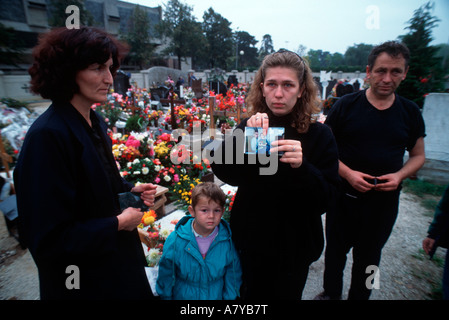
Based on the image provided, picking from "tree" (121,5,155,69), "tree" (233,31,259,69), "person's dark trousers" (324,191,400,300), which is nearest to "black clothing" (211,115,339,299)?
"person's dark trousers" (324,191,400,300)

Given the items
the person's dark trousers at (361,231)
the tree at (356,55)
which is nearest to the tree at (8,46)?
the person's dark trousers at (361,231)

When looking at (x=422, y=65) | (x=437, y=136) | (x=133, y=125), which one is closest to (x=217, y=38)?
(x=133, y=125)

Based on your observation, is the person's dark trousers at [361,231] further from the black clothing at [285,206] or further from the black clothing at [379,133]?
the black clothing at [285,206]

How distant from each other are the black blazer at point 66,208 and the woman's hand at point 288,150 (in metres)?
0.81

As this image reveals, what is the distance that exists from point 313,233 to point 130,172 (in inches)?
136

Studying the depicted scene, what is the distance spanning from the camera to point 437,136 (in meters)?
5.02

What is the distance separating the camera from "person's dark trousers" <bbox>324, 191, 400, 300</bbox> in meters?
1.97

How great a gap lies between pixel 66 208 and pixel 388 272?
3.36 m

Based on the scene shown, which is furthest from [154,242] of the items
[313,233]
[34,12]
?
[34,12]

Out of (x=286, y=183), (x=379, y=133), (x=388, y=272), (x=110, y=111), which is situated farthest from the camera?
(x=110, y=111)

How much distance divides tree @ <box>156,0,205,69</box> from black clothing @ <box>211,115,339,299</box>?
43016 millimetres

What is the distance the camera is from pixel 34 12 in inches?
1145

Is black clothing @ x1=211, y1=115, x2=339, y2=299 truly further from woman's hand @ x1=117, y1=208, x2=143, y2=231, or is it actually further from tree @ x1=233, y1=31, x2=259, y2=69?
Result: tree @ x1=233, y1=31, x2=259, y2=69

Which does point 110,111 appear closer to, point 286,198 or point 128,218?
point 128,218
